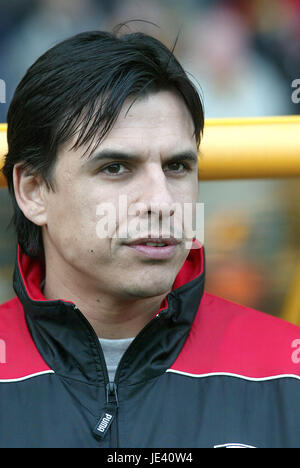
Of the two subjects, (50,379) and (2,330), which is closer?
(50,379)

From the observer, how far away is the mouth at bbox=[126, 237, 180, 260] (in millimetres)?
1706

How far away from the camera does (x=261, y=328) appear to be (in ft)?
6.17

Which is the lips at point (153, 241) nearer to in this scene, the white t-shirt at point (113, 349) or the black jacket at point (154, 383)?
the black jacket at point (154, 383)

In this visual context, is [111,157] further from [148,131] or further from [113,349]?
[113,349]

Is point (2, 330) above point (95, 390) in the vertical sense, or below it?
above

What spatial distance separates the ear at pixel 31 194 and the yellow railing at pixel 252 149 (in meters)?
0.47

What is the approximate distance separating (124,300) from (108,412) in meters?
0.33

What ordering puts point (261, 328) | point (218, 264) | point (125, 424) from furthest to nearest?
point (218, 264), point (261, 328), point (125, 424)

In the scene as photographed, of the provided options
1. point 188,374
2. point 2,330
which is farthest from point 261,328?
point 2,330

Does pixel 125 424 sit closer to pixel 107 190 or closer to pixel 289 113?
pixel 107 190

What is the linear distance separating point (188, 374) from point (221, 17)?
1987 millimetres
